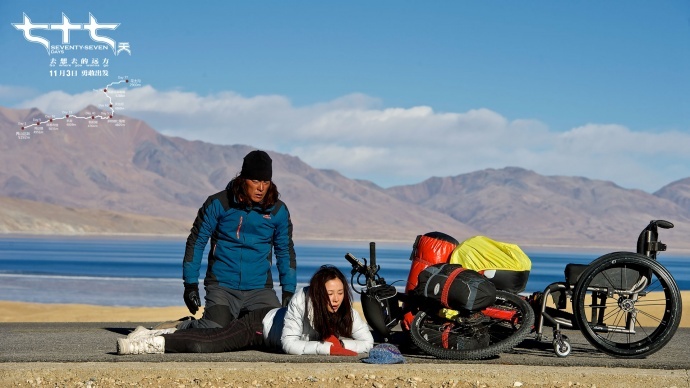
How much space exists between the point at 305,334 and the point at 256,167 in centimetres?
149

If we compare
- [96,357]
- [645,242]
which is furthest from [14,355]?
[645,242]

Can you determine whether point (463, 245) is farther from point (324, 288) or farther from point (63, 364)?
point (63, 364)

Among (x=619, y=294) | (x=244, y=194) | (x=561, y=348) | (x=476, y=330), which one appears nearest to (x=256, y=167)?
(x=244, y=194)

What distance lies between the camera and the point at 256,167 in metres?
9.02

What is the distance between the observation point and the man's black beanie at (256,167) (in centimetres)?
902

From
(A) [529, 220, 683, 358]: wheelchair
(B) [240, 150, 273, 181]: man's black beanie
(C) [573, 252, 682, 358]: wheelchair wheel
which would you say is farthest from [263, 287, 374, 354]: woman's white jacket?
(C) [573, 252, 682, 358]: wheelchair wheel

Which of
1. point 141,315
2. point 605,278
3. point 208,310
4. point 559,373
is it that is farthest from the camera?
point 141,315

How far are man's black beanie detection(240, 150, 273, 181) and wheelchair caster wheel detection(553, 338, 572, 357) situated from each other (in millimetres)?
2774

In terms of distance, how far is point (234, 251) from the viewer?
30.4 feet

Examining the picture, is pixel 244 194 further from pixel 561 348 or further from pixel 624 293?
pixel 624 293

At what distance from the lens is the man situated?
29.9 ft

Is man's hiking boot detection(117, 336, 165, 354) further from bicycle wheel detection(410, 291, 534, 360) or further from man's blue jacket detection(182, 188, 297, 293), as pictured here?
bicycle wheel detection(410, 291, 534, 360)

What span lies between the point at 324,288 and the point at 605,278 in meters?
2.28

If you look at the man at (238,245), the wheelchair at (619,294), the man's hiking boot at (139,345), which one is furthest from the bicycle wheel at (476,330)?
the man's hiking boot at (139,345)
